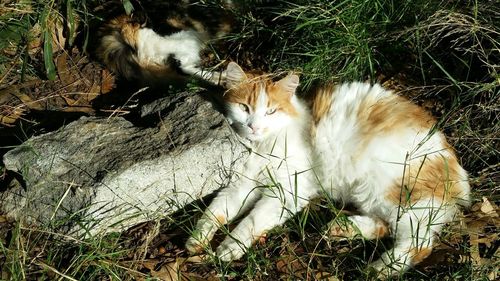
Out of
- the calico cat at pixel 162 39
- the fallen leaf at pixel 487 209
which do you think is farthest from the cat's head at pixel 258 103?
the fallen leaf at pixel 487 209

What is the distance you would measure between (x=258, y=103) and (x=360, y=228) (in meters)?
0.86

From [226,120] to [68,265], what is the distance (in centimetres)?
112

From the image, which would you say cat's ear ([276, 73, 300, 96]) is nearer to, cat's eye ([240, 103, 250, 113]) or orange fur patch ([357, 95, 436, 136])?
cat's eye ([240, 103, 250, 113])

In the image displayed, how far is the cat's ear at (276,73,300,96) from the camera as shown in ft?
9.76

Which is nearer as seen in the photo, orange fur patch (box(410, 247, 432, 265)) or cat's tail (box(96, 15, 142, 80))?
orange fur patch (box(410, 247, 432, 265))

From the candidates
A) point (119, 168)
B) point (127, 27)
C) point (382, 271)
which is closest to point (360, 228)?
point (382, 271)

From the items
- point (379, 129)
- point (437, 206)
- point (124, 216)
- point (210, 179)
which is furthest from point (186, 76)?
point (437, 206)

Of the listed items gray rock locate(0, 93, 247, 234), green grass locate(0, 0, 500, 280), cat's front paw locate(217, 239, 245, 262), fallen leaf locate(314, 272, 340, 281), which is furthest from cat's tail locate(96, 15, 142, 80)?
fallen leaf locate(314, 272, 340, 281)

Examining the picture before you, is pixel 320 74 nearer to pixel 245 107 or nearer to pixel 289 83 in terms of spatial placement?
pixel 289 83

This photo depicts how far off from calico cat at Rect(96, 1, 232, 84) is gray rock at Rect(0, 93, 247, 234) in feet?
2.19

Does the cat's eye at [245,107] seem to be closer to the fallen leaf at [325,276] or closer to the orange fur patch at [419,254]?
the fallen leaf at [325,276]

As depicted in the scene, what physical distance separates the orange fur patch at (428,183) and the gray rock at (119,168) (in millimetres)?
881

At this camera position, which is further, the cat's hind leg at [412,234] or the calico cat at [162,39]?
the calico cat at [162,39]

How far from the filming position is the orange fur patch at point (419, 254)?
261 cm
